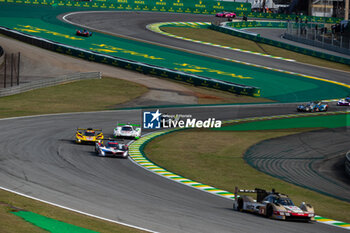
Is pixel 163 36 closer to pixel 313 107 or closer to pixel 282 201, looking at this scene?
pixel 313 107

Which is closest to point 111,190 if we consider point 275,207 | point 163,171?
point 163,171

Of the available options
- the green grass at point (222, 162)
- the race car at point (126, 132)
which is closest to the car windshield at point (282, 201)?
the green grass at point (222, 162)

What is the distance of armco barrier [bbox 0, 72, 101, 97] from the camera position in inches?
2230

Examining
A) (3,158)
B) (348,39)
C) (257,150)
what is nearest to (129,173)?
(3,158)

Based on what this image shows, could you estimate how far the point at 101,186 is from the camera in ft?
78.5

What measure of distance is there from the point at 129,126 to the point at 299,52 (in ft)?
191

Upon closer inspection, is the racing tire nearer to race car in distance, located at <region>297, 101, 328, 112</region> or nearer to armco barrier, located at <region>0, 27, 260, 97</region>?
race car in distance, located at <region>297, 101, 328, 112</region>

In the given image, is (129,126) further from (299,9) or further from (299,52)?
(299,9)

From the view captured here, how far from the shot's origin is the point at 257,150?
120 ft

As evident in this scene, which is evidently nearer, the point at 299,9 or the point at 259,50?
the point at 259,50

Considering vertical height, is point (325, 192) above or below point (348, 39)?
below

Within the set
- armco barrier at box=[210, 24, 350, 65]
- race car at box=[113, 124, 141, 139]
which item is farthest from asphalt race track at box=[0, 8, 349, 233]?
armco barrier at box=[210, 24, 350, 65]

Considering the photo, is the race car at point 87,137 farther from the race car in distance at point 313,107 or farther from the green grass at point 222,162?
the race car in distance at point 313,107

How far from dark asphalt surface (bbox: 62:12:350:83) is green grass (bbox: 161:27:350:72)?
3.88 meters
